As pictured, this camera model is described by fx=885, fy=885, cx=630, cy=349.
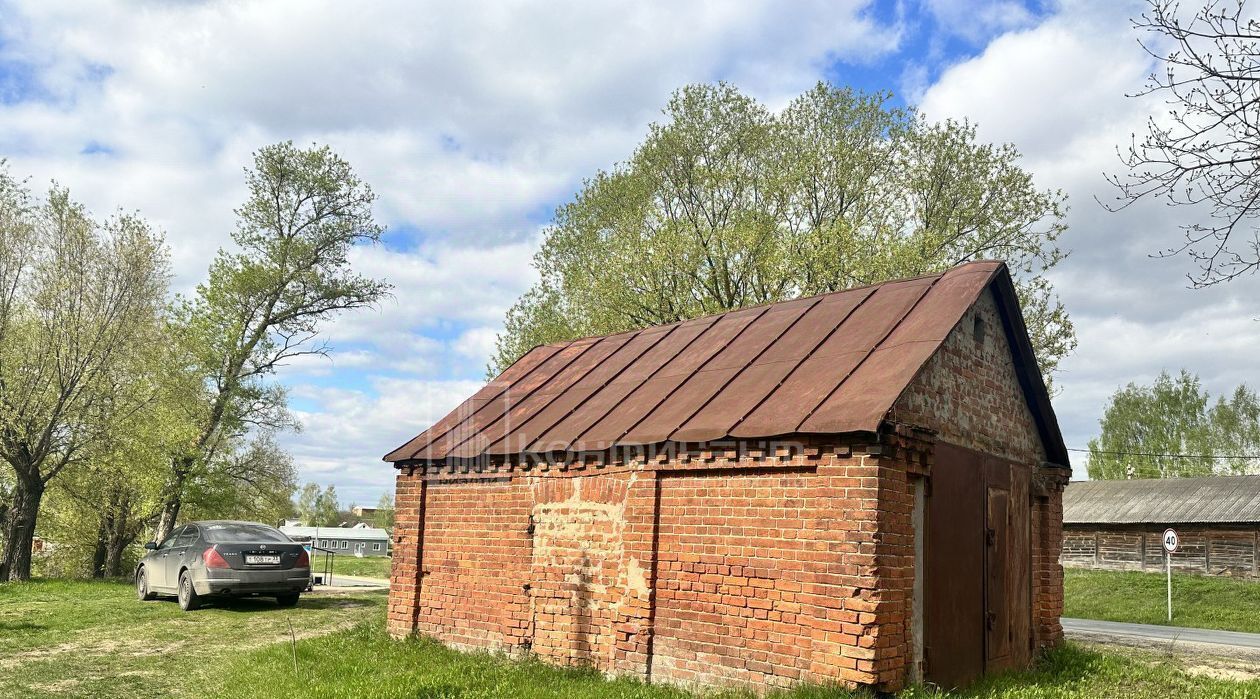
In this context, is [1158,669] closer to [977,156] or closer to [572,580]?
[572,580]

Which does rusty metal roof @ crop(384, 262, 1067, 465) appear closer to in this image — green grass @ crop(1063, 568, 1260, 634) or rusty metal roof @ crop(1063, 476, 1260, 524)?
green grass @ crop(1063, 568, 1260, 634)

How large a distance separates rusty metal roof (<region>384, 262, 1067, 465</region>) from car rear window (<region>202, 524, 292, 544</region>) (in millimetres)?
4093

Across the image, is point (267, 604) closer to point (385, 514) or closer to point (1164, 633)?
point (1164, 633)

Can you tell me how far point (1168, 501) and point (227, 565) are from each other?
31095 mm

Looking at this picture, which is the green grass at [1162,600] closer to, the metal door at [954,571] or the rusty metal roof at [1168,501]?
the rusty metal roof at [1168,501]

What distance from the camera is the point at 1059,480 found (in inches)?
404

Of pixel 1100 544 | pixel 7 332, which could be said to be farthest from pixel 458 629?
pixel 1100 544

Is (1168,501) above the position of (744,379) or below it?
below

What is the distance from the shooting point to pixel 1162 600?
24.1 metres

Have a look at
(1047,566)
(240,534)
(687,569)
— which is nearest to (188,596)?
(240,534)

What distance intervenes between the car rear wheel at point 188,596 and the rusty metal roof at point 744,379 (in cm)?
468

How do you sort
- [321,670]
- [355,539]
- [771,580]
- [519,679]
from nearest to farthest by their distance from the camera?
[771,580] < [519,679] < [321,670] < [355,539]

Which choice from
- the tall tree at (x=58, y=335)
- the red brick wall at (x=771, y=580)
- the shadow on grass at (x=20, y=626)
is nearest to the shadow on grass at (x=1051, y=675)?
the red brick wall at (x=771, y=580)

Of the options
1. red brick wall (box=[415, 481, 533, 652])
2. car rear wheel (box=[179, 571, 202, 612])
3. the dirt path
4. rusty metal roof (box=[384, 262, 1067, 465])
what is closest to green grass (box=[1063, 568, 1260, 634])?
the dirt path
